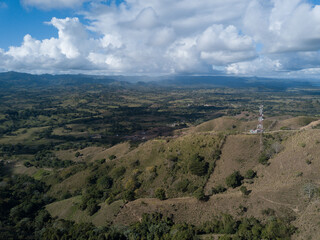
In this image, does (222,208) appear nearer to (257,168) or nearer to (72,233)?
(257,168)

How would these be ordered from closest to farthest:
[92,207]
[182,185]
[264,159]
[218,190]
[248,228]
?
[248,228]
[218,190]
[92,207]
[182,185]
[264,159]

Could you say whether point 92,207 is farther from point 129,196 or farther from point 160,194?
point 160,194

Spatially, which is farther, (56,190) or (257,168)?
(56,190)

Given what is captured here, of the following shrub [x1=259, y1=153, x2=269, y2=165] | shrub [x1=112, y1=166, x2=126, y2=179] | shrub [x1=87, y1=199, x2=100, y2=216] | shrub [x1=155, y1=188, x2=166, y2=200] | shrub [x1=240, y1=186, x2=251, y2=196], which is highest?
shrub [x1=259, y1=153, x2=269, y2=165]

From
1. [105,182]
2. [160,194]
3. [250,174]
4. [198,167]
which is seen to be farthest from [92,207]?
[250,174]

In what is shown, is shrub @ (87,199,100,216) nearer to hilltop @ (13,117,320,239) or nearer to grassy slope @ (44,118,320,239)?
hilltop @ (13,117,320,239)

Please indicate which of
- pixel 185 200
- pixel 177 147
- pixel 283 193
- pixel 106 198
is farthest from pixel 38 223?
pixel 283 193

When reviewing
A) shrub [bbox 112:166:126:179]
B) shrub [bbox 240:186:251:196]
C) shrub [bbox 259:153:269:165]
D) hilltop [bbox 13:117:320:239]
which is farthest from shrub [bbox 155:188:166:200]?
shrub [bbox 259:153:269:165]

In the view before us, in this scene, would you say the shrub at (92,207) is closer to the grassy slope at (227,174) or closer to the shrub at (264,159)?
the grassy slope at (227,174)
